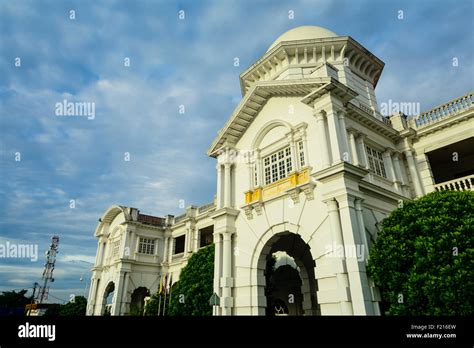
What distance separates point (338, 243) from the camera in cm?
1170

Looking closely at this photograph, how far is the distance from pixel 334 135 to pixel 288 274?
46.9 ft

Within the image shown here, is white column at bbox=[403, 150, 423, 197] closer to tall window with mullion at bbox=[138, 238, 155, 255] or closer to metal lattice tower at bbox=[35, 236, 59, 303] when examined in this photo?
tall window with mullion at bbox=[138, 238, 155, 255]

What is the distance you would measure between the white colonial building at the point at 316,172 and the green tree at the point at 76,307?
28378mm

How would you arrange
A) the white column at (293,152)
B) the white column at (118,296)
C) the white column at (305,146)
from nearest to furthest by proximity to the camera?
the white column at (305,146), the white column at (293,152), the white column at (118,296)

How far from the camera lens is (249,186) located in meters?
17.5

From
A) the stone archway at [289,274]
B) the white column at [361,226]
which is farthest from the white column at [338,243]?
the stone archway at [289,274]

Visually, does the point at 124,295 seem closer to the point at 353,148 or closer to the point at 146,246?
the point at 146,246

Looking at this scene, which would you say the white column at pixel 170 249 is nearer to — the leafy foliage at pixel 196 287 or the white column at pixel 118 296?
the white column at pixel 118 296

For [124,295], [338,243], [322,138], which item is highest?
[322,138]

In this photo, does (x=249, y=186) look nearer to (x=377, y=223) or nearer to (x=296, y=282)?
(x=377, y=223)

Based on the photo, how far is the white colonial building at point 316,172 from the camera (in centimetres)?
1233

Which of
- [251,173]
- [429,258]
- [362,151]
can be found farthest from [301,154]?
[429,258]

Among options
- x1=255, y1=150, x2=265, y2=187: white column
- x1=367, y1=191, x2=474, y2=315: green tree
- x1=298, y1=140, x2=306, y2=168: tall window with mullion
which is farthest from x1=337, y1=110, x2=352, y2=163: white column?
x1=255, y1=150, x2=265, y2=187: white column

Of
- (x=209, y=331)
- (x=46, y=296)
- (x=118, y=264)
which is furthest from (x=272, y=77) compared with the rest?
(x=46, y=296)
